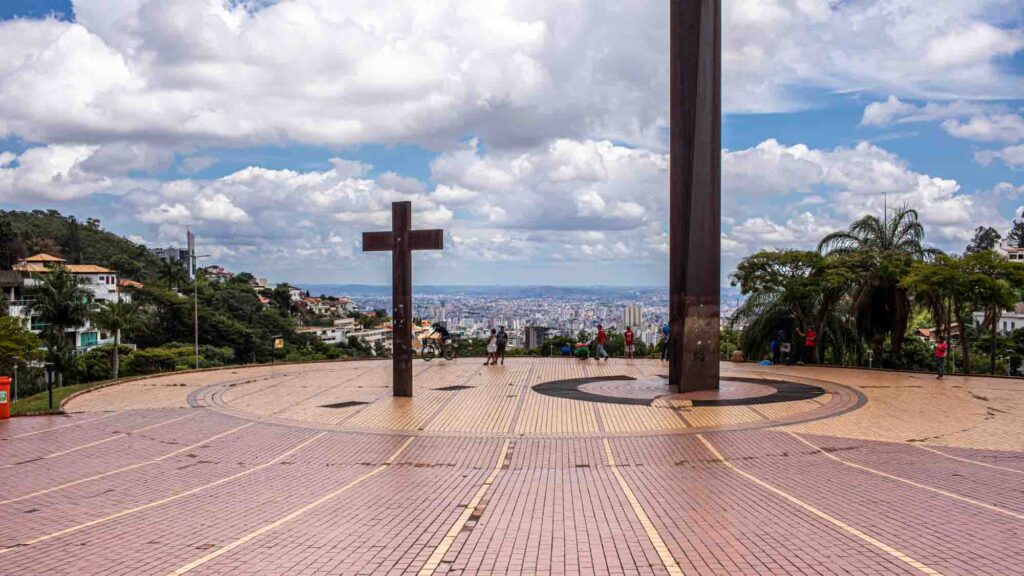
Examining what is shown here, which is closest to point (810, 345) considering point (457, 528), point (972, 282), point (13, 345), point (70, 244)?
point (972, 282)

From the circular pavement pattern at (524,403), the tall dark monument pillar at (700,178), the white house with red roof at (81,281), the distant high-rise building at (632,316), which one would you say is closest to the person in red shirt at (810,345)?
the circular pavement pattern at (524,403)

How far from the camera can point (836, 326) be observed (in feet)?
98.5

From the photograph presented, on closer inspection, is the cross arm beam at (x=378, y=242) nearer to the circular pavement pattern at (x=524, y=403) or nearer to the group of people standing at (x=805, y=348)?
the circular pavement pattern at (x=524, y=403)

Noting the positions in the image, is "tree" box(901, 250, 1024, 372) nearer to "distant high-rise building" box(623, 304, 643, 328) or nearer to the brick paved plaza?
the brick paved plaza

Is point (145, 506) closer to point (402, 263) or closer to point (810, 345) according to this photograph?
point (402, 263)

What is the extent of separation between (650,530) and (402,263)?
11700mm

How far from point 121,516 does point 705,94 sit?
15.2 metres

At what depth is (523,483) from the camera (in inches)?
397

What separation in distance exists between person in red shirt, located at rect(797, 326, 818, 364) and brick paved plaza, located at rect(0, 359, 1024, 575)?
22.8ft

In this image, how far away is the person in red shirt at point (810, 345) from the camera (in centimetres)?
2598

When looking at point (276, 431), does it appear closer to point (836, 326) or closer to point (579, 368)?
point (579, 368)

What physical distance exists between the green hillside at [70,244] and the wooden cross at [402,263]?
71905 millimetres

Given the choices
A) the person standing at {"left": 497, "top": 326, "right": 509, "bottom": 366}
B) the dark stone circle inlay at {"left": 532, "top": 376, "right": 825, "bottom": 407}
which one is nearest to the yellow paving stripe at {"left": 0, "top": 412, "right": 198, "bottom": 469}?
the dark stone circle inlay at {"left": 532, "top": 376, "right": 825, "bottom": 407}

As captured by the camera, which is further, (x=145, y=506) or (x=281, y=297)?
(x=281, y=297)
